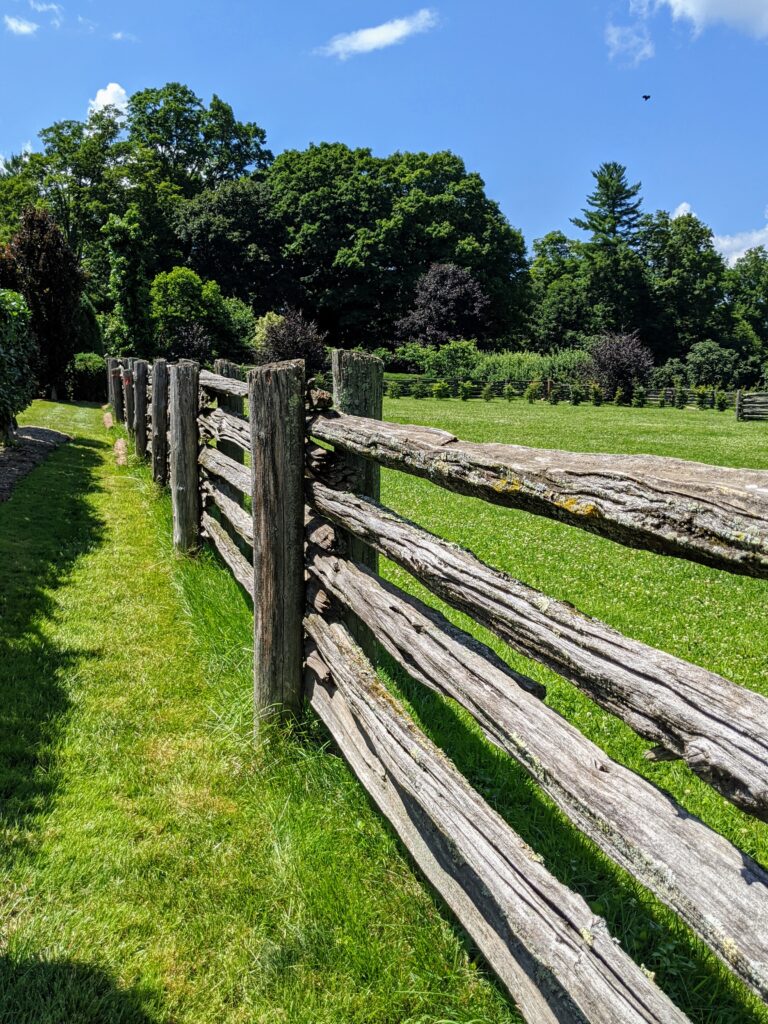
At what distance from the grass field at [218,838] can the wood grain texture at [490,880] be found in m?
0.32

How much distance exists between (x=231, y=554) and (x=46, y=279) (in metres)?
17.0

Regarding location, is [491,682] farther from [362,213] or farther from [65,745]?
[362,213]

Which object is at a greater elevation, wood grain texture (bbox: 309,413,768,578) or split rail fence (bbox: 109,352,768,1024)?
wood grain texture (bbox: 309,413,768,578)

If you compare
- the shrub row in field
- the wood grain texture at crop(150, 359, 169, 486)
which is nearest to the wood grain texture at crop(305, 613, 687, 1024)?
the wood grain texture at crop(150, 359, 169, 486)

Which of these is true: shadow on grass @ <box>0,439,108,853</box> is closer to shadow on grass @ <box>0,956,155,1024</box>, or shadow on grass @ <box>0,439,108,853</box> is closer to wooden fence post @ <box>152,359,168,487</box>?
shadow on grass @ <box>0,956,155,1024</box>

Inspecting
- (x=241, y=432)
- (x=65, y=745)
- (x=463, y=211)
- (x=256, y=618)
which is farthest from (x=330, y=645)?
(x=463, y=211)

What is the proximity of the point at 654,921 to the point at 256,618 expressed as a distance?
200cm

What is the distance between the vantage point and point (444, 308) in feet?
150

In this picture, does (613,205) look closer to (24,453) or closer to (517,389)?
(517,389)

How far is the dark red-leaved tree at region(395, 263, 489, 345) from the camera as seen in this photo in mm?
45844

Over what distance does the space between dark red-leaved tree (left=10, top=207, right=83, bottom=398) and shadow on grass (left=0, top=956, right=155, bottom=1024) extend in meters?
18.6

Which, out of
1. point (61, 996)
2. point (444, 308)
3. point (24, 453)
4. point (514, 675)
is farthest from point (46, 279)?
point (444, 308)

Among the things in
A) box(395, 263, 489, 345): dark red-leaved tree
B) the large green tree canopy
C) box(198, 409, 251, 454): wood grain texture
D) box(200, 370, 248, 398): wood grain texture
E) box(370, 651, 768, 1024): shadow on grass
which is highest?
the large green tree canopy

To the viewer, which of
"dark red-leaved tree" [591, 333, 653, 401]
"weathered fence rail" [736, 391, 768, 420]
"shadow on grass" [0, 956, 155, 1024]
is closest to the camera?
"shadow on grass" [0, 956, 155, 1024]
